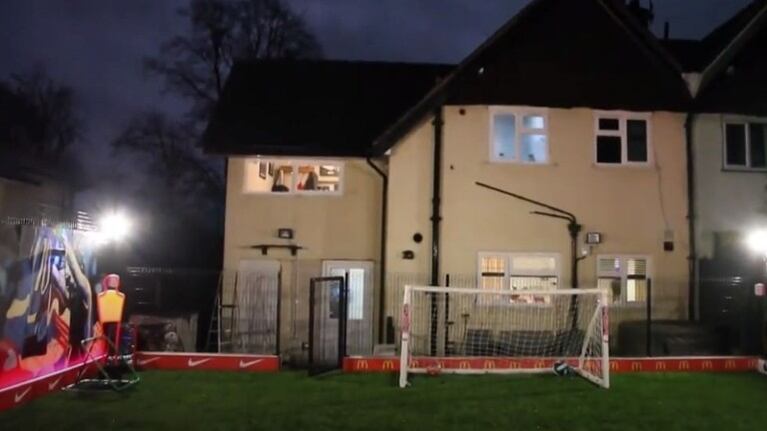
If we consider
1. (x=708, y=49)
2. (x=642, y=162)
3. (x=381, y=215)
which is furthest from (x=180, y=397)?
(x=708, y=49)

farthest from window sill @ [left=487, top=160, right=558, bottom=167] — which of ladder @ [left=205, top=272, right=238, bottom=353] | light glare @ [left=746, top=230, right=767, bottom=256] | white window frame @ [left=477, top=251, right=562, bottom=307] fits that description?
ladder @ [left=205, top=272, right=238, bottom=353]

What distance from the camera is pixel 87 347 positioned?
38.6 feet

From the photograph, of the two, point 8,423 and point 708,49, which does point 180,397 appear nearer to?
point 8,423

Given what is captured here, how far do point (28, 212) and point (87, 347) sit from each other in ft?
8.13

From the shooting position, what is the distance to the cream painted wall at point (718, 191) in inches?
621

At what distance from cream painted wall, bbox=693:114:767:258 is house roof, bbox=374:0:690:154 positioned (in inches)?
39.0

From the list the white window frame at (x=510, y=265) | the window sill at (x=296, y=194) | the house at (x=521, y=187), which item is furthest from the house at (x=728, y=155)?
the window sill at (x=296, y=194)

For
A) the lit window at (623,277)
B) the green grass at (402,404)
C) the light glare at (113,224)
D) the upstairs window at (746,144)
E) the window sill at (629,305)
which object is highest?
the upstairs window at (746,144)

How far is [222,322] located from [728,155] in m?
12.0

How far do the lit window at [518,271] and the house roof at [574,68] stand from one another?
11.1 feet

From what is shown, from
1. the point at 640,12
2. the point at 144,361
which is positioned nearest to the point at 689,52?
the point at 640,12

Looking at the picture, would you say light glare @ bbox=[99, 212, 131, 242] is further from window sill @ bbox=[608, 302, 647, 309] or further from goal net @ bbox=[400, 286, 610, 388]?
window sill @ bbox=[608, 302, 647, 309]

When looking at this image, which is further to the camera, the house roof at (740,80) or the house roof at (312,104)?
the house roof at (312,104)

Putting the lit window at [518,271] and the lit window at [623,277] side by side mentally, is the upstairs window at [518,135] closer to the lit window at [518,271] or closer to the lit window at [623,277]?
the lit window at [518,271]
